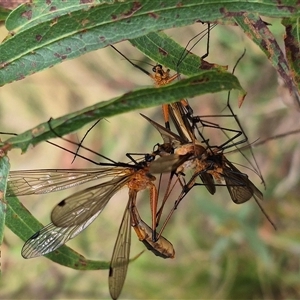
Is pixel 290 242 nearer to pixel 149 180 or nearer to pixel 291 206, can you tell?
pixel 291 206

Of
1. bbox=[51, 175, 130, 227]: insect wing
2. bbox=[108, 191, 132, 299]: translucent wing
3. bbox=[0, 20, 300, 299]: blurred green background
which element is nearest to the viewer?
bbox=[51, 175, 130, 227]: insect wing

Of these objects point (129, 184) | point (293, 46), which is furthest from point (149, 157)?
point (293, 46)

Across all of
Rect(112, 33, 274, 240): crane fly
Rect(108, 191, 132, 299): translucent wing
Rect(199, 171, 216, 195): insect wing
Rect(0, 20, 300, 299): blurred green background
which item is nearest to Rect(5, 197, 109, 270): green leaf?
Rect(108, 191, 132, 299): translucent wing

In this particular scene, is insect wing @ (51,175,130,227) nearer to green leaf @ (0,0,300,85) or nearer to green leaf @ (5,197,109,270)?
green leaf @ (5,197,109,270)

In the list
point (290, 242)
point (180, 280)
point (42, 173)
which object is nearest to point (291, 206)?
point (290, 242)

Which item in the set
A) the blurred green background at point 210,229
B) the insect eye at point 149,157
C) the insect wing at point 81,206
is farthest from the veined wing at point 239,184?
the blurred green background at point 210,229

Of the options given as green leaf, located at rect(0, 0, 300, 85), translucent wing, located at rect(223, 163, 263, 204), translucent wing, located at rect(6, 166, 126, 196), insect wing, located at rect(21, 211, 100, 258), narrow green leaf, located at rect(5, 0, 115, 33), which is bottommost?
insect wing, located at rect(21, 211, 100, 258)
